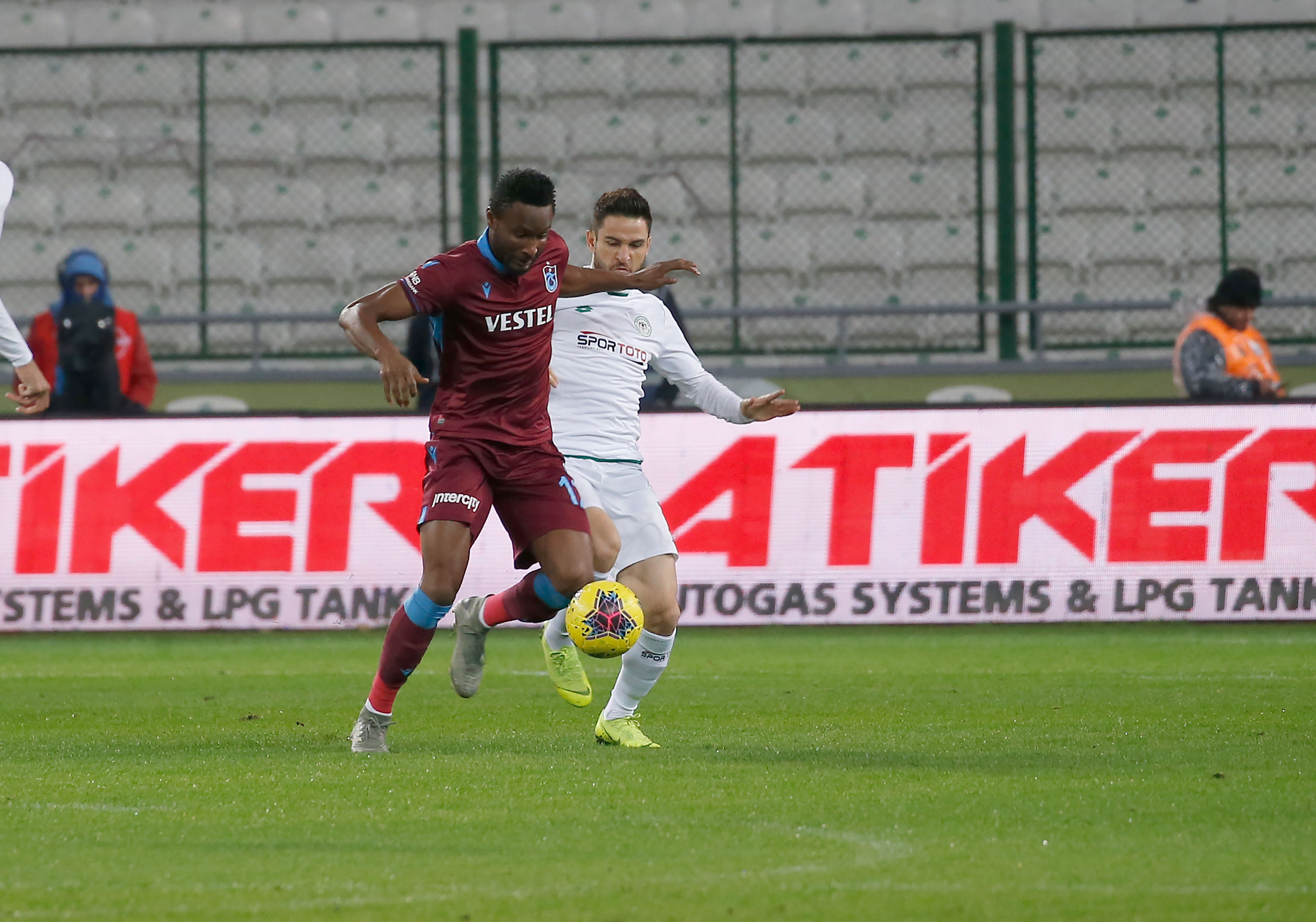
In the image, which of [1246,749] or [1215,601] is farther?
[1215,601]

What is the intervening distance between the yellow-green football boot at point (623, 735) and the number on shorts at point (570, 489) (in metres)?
0.83

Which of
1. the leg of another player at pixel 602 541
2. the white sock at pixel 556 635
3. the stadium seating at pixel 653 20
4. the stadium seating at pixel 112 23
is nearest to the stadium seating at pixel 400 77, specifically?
the stadium seating at pixel 653 20

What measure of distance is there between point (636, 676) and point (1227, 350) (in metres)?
6.67

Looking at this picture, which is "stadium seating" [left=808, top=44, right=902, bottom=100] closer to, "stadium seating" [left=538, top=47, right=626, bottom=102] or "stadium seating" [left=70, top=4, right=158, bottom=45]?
"stadium seating" [left=538, top=47, right=626, bottom=102]

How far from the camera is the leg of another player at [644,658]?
7.05 metres

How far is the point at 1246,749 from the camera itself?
6.68 meters

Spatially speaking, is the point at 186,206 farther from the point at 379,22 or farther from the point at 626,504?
the point at 626,504

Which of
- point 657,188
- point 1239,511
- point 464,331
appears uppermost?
point 657,188

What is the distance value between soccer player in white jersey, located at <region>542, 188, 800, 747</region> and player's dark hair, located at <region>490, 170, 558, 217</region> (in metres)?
0.70

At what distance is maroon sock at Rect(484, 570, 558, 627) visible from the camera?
23.5ft

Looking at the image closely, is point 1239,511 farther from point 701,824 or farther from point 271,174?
point 271,174

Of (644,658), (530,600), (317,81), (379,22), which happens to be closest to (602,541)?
(530,600)

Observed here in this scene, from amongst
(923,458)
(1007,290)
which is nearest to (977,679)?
(923,458)

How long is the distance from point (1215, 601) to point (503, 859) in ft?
24.3
